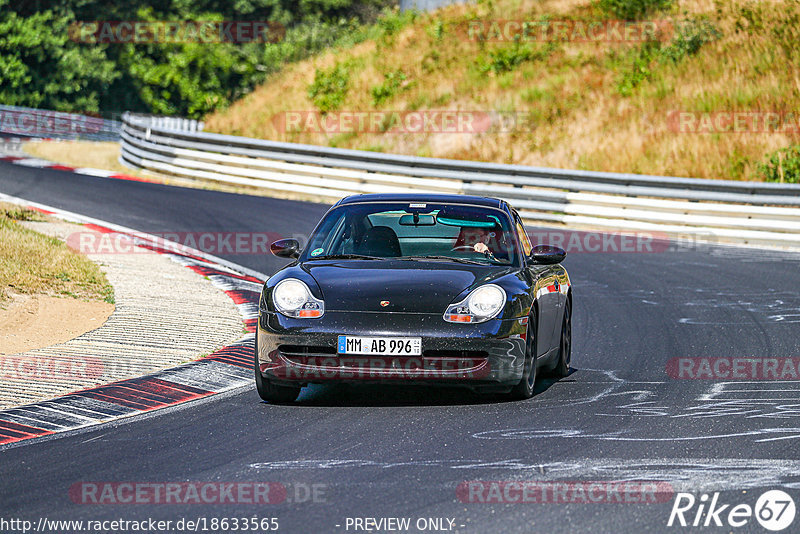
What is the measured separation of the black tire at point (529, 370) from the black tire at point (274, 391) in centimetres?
147

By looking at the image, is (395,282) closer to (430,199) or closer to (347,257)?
(347,257)

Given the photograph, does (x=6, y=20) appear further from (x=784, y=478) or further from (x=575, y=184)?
(x=784, y=478)

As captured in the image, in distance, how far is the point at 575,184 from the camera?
22438mm

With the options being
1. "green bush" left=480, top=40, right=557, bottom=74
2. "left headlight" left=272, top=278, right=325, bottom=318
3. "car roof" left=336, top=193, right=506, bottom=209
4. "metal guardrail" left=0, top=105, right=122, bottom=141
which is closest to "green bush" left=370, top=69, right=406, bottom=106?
"green bush" left=480, top=40, right=557, bottom=74

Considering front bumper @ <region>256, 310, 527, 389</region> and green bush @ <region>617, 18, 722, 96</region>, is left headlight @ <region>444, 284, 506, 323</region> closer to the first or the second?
front bumper @ <region>256, 310, 527, 389</region>

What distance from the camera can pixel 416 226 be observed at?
9148 mm

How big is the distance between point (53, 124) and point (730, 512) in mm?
45332

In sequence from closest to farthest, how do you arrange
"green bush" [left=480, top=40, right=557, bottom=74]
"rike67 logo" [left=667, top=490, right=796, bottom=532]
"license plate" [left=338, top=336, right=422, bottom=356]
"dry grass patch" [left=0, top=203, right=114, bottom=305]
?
"rike67 logo" [left=667, top=490, right=796, bottom=532] → "license plate" [left=338, top=336, right=422, bottom=356] → "dry grass patch" [left=0, top=203, right=114, bottom=305] → "green bush" [left=480, top=40, right=557, bottom=74]

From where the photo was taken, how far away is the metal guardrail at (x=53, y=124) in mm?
46781

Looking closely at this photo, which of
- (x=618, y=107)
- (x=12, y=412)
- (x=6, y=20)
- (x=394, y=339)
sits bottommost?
(x=12, y=412)

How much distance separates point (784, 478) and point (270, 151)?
21.0 m

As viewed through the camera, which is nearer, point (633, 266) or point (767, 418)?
point (767, 418)

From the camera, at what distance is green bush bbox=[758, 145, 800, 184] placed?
2423 cm

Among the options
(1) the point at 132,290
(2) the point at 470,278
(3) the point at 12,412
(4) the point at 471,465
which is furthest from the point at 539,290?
(1) the point at 132,290
